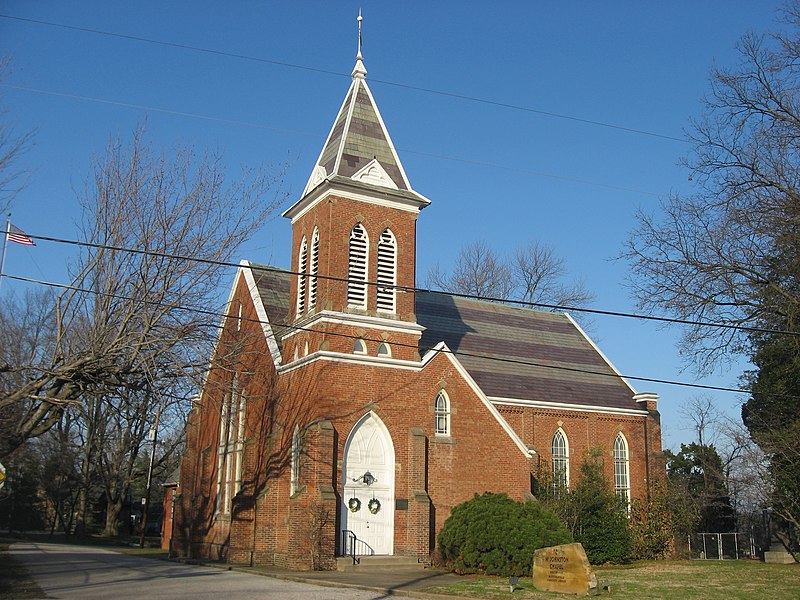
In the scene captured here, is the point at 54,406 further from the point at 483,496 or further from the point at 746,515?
the point at 746,515

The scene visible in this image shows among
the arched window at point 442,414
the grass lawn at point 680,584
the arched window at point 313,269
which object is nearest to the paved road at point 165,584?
the grass lawn at point 680,584

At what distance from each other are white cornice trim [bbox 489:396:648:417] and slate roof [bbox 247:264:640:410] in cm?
22

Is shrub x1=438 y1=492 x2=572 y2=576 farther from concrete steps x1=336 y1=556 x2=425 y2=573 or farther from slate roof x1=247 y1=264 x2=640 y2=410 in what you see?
slate roof x1=247 y1=264 x2=640 y2=410

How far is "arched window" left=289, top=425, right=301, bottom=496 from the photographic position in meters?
26.9

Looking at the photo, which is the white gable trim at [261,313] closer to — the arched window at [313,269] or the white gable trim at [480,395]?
the arched window at [313,269]

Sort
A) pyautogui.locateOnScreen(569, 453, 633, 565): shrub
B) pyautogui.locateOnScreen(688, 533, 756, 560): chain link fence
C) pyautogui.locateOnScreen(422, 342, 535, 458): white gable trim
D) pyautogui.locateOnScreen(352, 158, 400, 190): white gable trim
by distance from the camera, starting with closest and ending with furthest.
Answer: pyautogui.locateOnScreen(352, 158, 400, 190): white gable trim
pyautogui.locateOnScreen(422, 342, 535, 458): white gable trim
pyautogui.locateOnScreen(569, 453, 633, 565): shrub
pyautogui.locateOnScreen(688, 533, 756, 560): chain link fence

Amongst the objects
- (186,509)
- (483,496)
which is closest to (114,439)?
(186,509)

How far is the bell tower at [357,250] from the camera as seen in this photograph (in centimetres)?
2781

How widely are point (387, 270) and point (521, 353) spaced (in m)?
11.0

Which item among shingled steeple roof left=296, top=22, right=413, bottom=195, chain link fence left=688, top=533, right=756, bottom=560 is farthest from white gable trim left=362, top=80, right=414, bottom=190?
chain link fence left=688, top=533, right=756, bottom=560

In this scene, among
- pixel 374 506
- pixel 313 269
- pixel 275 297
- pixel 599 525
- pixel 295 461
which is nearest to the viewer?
pixel 374 506

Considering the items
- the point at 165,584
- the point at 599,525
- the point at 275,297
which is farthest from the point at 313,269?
the point at 599,525

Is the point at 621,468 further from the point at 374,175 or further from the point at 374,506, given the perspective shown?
the point at 374,175

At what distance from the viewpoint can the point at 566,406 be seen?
1396 inches
